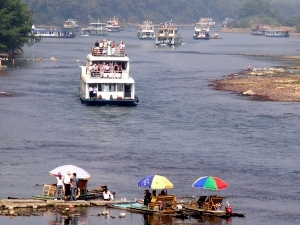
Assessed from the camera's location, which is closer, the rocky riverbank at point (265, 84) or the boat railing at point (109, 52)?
the boat railing at point (109, 52)

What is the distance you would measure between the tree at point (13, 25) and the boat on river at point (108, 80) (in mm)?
56191

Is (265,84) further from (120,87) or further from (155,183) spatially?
(155,183)

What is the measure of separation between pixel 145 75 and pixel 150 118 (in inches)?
1631

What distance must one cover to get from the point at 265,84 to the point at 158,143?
40.9 metres

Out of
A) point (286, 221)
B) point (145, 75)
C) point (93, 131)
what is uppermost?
point (145, 75)

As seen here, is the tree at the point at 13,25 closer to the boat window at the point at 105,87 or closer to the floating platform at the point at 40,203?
the boat window at the point at 105,87

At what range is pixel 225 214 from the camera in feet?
133

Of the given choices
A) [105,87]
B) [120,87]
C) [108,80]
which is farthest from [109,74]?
[120,87]

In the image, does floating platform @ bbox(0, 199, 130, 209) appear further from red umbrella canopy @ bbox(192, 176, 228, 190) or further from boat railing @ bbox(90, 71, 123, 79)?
→ boat railing @ bbox(90, 71, 123, 79)

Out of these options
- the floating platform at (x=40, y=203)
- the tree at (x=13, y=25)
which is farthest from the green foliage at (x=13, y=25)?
the floating platform at (x=40, y=203)

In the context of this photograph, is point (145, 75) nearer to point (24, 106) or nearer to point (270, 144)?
point (24, 106)

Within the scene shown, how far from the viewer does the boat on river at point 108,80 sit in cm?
7856

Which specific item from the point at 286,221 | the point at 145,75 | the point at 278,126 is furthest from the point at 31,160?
the point at 145,75

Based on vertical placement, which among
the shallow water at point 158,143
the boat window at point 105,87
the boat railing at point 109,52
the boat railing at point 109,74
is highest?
the boat railing at point 109,52
